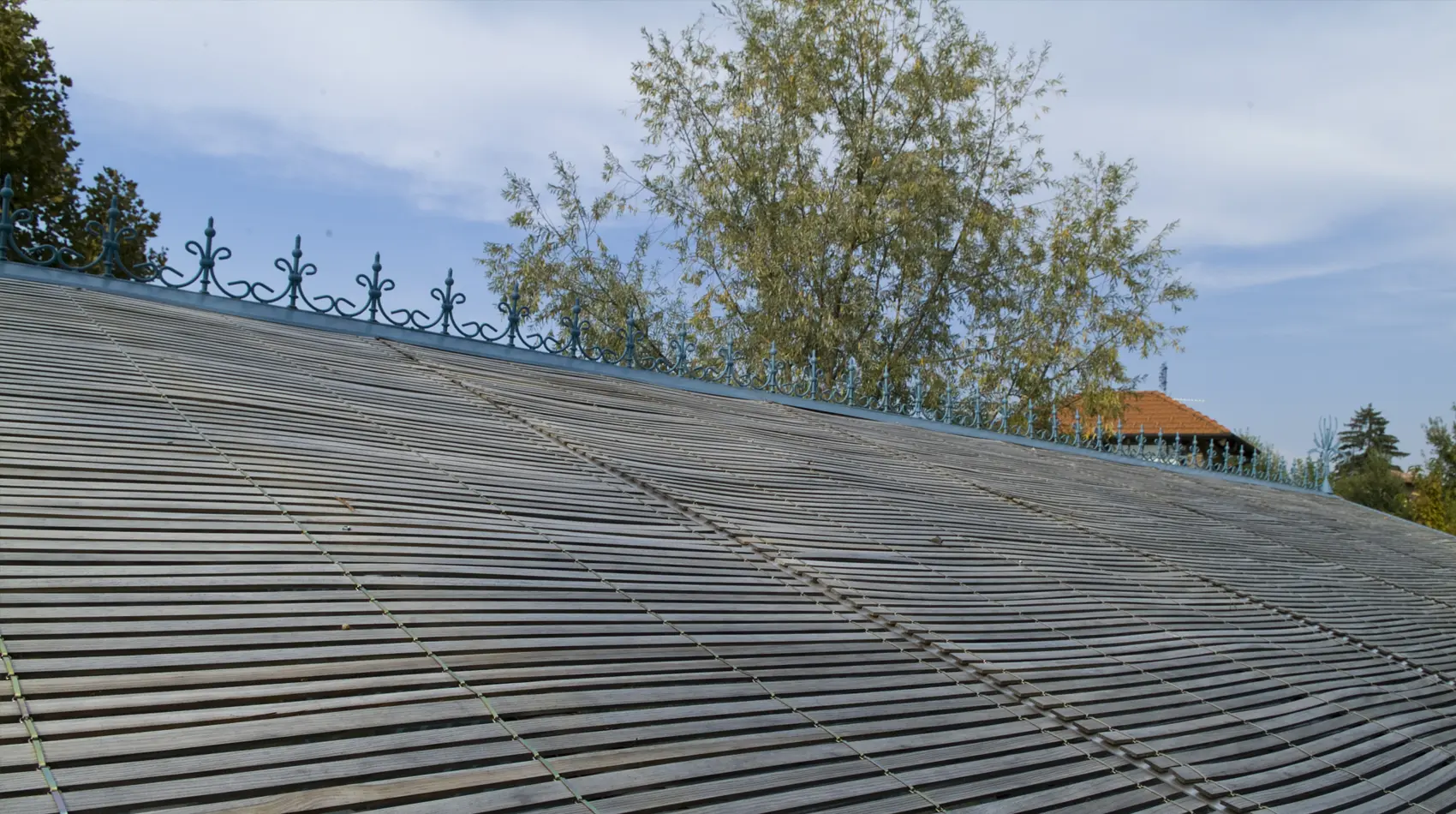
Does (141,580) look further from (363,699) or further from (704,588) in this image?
(704,588)

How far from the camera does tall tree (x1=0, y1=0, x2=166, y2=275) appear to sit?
1392 cm

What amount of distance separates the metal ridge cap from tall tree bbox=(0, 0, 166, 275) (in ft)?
33.5

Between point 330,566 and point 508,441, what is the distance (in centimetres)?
163

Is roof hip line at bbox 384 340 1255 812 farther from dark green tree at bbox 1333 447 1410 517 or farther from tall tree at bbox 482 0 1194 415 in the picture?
dark green tree at bbox 1333 447 1410 517

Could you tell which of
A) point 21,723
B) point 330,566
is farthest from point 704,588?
point 21,723

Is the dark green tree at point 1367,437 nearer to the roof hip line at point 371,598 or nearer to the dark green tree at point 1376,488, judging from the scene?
the dark green tree at point 1376,488

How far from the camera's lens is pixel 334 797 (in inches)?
62.5

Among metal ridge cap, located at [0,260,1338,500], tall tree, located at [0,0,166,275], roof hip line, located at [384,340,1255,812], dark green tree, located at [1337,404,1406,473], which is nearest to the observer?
roof hip line, located at [384,340,1255,812]

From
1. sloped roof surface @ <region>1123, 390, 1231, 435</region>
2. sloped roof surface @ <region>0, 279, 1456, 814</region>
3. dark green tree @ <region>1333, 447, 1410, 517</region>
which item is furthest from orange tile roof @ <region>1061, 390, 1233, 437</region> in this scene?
sloped roof surface @ <region>0, 279, 1456, 814</region>

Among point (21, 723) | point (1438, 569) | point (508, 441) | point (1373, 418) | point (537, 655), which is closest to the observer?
point (21, 723)

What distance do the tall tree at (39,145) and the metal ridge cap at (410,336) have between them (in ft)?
33.5

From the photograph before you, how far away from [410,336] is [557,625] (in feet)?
11.5

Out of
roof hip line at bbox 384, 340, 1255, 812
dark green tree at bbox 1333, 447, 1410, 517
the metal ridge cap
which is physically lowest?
dark green tree at bbox 1333, 447, 1410, 517

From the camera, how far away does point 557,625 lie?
93.7 inches
